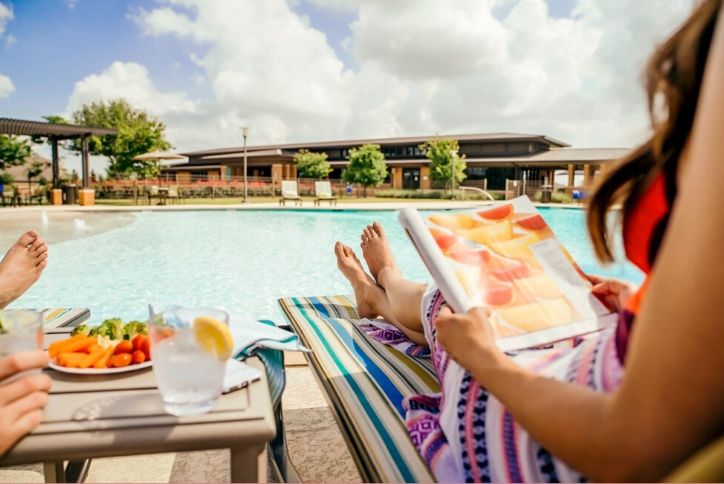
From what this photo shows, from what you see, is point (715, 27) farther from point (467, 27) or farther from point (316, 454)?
point (467, 27)

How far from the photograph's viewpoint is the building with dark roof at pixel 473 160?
28.7 metres

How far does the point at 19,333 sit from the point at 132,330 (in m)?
0.33

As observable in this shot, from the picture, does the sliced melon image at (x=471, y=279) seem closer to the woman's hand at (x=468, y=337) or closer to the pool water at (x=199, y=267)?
the woman's hand at (x=468, y=337)

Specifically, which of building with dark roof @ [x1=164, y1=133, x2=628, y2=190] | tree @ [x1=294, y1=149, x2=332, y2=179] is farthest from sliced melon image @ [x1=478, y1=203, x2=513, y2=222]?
tree @ [x1=294, y1=149, x2=332, y2=179]

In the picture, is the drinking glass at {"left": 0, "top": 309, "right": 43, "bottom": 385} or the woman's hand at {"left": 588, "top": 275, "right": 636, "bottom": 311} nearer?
the drinking glass at {"left": 0, "top": 309, "right": 43, "bottom": 385}

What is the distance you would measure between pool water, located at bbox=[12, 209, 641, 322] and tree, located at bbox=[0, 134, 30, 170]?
74.6ft

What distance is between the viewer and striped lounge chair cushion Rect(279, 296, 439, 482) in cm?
98

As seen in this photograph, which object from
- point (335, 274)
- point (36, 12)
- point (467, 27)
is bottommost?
point (335, 274)

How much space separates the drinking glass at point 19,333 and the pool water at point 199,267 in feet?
11.7

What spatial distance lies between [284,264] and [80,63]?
39.8m

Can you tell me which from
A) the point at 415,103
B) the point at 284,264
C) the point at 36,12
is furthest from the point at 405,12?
the point at 415,103

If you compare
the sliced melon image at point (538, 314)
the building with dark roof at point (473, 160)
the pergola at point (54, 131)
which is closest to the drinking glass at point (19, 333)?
the sliced melon image at point (538, 314)

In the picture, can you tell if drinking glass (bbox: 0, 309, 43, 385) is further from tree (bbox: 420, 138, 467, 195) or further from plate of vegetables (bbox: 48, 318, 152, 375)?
tree (bbox: 420, 138, 467, 195)

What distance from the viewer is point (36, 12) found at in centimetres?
2112
